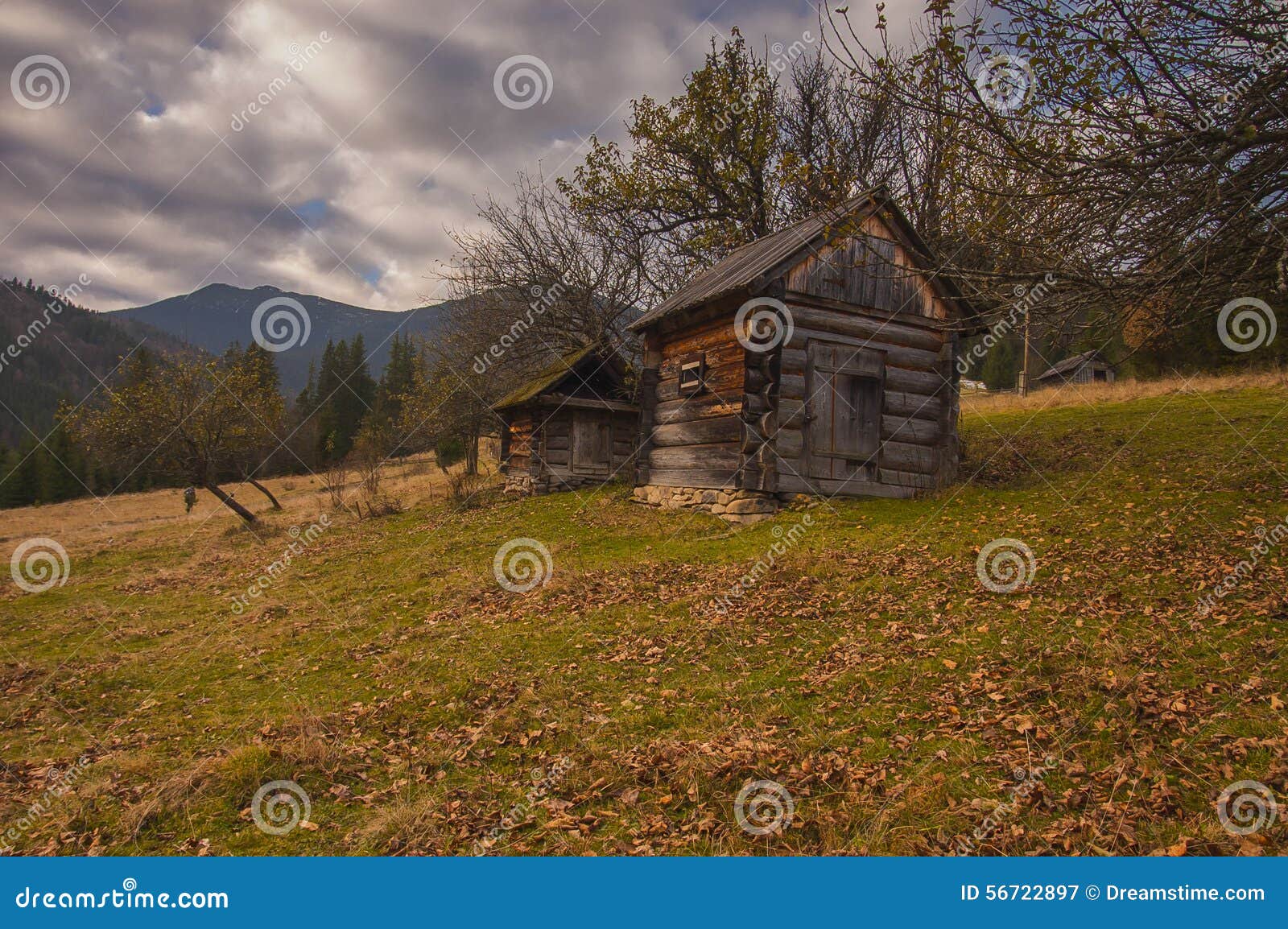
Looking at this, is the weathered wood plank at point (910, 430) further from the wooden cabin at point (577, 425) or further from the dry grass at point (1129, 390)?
the dry grass at point (1129, 390)

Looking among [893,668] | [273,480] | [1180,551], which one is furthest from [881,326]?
[273,480]

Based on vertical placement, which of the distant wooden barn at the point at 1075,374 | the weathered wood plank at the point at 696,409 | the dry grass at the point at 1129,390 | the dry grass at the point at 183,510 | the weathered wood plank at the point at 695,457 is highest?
the distant wooden barn at the point at 1075,374

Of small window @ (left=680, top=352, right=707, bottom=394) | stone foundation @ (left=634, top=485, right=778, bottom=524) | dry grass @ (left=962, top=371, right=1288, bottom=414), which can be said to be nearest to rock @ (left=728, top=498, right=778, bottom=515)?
stone foundation @ (left=634, top=485, right=778, bottom=524)

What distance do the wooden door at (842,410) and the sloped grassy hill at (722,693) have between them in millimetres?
1479

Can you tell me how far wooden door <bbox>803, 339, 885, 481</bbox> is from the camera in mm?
14148

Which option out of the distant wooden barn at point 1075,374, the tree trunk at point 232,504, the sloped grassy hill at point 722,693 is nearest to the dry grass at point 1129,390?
the sloped grassy hill at point 722,693

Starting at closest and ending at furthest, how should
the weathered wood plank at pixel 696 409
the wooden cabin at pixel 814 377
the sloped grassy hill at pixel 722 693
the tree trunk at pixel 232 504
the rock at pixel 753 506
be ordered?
the sloped grassy hill at pixel 722 693, the rock at pixel 753 506, the wooden cabin at pixel 814 377, the weathered wood plank at pixel 696 409, the tree trunk at pixel 232 504

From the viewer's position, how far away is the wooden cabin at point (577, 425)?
2136 cm

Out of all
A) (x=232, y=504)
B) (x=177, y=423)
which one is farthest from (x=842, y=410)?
(x=177, y=423)

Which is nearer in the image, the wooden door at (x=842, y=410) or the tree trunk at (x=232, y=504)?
the wooden door at (x=842, y=410)

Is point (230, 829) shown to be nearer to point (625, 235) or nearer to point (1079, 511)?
point (1079, 511)

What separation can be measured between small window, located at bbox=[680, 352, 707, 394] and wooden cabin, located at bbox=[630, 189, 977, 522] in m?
0.04

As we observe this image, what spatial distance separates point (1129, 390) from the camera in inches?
958

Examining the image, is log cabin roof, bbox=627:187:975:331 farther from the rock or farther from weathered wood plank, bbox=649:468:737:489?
the rock
